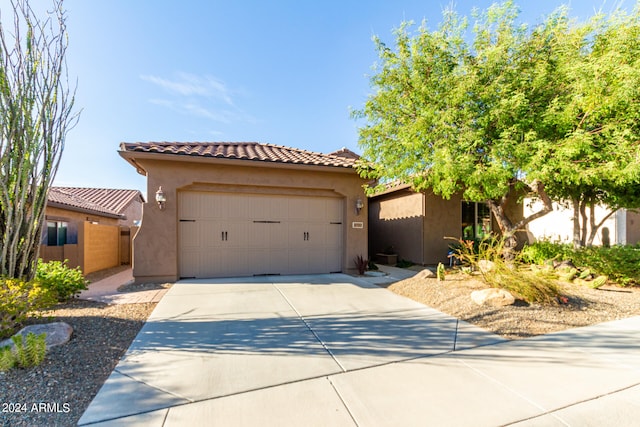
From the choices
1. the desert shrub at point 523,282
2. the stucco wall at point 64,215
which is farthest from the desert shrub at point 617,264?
the stucco wall at point 64,215

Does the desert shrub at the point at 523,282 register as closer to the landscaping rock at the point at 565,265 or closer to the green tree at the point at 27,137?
the landscaping rock at the point at 565,265

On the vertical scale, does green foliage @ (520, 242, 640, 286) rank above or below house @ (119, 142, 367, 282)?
below

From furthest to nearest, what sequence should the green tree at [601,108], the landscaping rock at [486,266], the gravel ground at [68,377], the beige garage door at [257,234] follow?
the beige garage door at [257,234] → the green tree at [601,108] → the landscaping rock at [486,266] → the gravel ground at [68,377]

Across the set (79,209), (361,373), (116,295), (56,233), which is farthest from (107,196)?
(361,373)

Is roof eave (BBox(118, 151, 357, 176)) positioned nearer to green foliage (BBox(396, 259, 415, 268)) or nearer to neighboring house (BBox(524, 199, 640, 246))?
green foliage (BBox(396, 259, 415, 268))

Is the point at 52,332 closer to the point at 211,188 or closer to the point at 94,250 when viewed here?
the point at 211,188

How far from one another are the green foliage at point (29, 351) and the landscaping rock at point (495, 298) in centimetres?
615

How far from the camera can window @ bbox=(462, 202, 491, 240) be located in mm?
11891

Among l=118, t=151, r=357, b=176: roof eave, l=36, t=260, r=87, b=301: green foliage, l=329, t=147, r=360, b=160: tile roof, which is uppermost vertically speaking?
l=329, t=147, r=360, b=160: tile roof

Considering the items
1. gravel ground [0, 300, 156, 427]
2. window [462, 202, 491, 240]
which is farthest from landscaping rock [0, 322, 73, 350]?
window [462, 202, 491, 240]

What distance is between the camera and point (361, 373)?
2848mm

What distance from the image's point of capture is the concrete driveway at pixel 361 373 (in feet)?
7.29

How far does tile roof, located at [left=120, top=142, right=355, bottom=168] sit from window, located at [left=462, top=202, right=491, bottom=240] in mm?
6275

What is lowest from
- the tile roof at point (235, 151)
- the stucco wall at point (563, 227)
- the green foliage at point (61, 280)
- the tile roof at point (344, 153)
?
the green foliage at point (61, 280)
